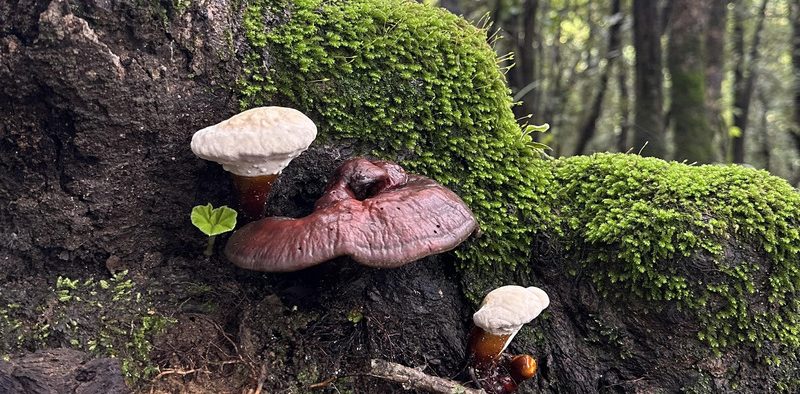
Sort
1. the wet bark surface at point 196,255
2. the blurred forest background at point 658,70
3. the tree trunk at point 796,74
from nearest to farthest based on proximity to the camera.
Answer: the wet bark surface at point 196,255
the blurred forest background at point 658,70
the tree trunk at point 796,74

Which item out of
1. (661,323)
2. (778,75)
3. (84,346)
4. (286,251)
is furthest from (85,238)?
(778,75)

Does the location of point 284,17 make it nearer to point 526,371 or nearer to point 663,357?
point 526,371

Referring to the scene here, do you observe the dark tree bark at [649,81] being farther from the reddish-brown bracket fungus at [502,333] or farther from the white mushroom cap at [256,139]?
the white mushroom cap at [256,139]

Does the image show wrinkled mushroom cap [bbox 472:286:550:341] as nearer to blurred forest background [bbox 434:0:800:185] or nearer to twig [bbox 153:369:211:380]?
twig [bbox 153:369:211:380]

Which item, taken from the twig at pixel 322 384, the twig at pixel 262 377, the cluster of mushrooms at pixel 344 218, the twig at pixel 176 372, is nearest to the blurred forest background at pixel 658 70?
the cluster of mushrooms at pixel 344 218

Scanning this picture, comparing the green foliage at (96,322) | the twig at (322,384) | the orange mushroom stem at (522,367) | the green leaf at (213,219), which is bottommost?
the orange mushroom stem at (522,367)

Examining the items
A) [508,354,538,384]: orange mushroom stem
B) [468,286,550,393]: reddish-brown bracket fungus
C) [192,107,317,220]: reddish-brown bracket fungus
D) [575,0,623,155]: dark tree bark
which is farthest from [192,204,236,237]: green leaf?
[575,0,623,155]: dark tree bark

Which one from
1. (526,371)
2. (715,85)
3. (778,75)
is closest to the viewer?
(526,371)
